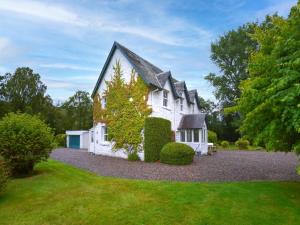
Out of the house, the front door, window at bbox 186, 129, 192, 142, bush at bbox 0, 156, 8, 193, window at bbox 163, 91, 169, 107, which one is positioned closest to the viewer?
bush at bbox 0, 156, 8, 193

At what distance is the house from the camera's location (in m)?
22.6

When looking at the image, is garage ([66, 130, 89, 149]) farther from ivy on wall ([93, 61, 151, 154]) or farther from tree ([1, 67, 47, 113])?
ivy on wall ([93, 61, 151, 154])

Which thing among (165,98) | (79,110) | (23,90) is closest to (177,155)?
(165,98)

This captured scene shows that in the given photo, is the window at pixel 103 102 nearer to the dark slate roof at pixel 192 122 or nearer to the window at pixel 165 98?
the window at pixel 165 98

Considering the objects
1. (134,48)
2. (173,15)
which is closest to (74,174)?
(173,15)

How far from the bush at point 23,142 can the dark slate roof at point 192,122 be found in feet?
56.0

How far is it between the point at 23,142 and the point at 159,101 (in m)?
13.7

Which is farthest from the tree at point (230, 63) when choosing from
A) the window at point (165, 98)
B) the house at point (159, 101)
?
the window at point (165, 98)

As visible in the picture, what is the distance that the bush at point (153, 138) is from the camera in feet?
68.2

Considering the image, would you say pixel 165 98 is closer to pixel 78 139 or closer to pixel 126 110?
pixel 126 110

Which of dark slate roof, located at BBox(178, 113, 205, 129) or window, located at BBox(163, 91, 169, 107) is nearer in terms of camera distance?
window, located at BBox(163, 91, 169, 107)

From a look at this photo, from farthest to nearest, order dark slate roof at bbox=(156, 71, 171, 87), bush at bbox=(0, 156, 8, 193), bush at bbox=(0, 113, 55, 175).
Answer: dark slate roof at bbox=(156, 71, 171, 87) < bush at bbox=(0, 113, 55, 175) < bush at bbox=(0, 156, 8, 193)

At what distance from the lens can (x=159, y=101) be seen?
2339 centimetres

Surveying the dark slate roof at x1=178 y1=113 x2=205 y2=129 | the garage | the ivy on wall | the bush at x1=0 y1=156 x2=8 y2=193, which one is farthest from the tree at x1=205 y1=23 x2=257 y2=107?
the bush at x1=0 y1=156 x2=8 y2=193
